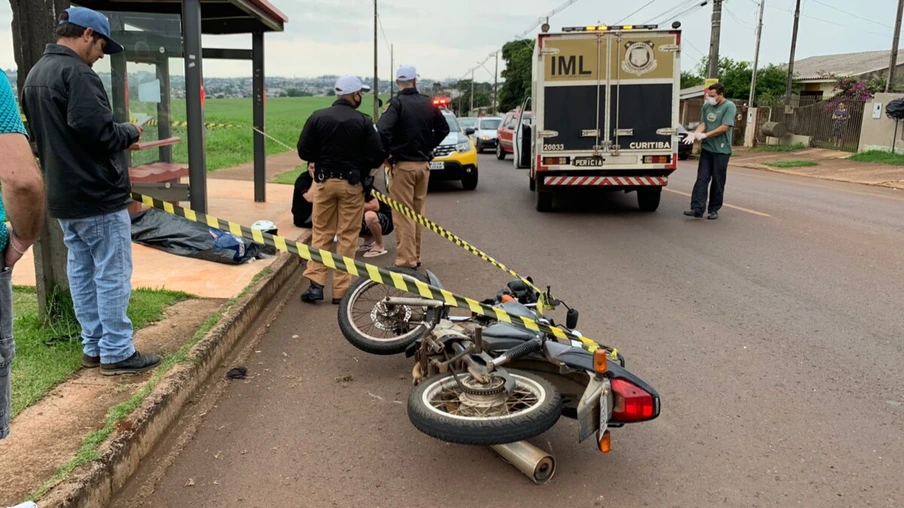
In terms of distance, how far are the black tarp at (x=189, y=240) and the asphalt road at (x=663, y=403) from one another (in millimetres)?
1373

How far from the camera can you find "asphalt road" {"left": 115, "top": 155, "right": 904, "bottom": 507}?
3.36m

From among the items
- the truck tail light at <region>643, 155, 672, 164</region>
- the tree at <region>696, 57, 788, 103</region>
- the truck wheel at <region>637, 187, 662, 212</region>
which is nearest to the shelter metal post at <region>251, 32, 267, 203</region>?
the truck tail light at <region>643, 155, 672, 164</region>

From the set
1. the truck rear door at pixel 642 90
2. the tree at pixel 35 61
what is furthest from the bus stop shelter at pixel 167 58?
the truck rear door at pixel 642 90

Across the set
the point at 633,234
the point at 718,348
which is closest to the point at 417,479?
the point at 718,348

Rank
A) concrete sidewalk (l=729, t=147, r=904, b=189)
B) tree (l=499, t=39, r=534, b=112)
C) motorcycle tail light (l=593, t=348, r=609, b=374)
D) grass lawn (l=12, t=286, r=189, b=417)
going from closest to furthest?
motorcycle tail light (l=593, t=348, r=609, b=374)
grass lawn (l=12, t=286, r=189, b=417)
concrete sidewalk (l=729, t=147, r=904, b=189)
tree (l=499, t=39, r=534, b=112)

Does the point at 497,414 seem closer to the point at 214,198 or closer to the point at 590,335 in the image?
the point at 590,335

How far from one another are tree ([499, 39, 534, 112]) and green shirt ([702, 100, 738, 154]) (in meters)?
59.7

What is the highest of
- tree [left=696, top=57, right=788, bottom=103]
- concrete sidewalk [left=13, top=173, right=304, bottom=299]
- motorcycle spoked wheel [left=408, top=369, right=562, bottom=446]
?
tree [left=696, top=57, right=788, bottom=103]

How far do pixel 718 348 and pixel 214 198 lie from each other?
859 centimetres

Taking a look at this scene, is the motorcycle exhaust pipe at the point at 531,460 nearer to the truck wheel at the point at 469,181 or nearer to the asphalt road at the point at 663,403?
the asphalt road at the point at 663,403

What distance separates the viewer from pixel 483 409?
3.43m

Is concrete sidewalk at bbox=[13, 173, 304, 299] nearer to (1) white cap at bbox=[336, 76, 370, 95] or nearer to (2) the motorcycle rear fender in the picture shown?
(1) white cap at bbox=[336, 76, 370, 95]

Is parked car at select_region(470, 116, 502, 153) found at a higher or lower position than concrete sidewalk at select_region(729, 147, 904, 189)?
higher

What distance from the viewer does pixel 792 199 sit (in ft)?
43.6
